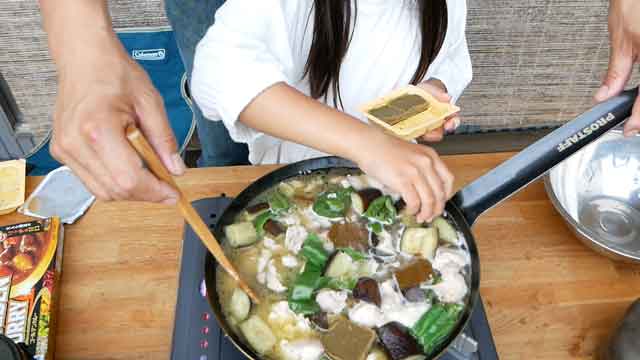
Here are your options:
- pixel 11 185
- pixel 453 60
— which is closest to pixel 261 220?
pixel 11 185

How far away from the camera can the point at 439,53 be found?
3.90 feet

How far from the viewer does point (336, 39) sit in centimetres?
103

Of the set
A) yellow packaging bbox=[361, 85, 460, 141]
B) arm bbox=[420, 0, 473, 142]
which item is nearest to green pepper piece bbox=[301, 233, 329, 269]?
yellow packaging bbox=[361, 85, 460, 141]

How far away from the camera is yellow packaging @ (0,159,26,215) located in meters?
1.00

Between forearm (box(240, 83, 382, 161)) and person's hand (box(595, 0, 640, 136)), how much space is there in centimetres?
43

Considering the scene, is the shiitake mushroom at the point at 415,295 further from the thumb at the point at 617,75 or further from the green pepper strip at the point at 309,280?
the thumb at the point at 617,75

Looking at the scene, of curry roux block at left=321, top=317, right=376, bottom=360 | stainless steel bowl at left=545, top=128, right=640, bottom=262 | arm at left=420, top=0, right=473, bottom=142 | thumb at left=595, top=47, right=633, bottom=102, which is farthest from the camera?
arm at left=420, top=0, right=473, bottom=142

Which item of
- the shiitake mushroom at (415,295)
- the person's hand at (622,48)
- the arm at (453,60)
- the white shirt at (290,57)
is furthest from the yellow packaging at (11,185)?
the person's hand at (622,48)

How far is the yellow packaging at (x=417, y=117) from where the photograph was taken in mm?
851

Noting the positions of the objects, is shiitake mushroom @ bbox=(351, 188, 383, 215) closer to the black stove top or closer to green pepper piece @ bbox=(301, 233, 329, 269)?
green pepper piece @ bbox=(301, 233, 329, 269)

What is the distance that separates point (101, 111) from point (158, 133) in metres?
0.07

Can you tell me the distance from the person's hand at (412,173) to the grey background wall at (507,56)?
1.22 m

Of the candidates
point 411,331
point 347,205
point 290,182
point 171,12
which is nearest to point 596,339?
point 411,331

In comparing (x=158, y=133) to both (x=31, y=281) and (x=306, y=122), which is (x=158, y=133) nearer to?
(x=306, y=122)
